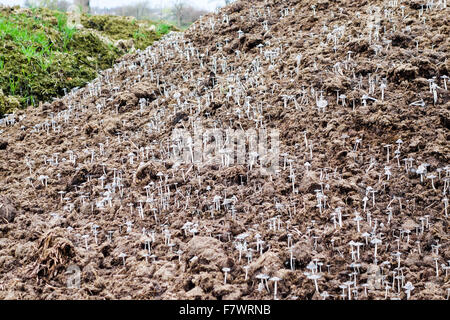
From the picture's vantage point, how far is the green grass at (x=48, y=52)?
26.7 ft

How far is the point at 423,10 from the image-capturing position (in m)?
6.14

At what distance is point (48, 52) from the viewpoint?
9.12 metres

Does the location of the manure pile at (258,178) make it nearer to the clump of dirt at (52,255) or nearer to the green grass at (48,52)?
the clump of dirt at (52,255)

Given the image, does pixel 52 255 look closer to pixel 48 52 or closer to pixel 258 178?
pixel 258 178

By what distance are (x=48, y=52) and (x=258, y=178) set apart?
7.01 m

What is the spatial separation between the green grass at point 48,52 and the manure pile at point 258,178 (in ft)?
4.88

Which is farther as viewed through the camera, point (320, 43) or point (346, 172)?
point (320, 43)

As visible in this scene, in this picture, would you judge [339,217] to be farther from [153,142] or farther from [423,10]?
[423,10]

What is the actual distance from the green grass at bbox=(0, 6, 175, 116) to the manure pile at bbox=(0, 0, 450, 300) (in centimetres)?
149

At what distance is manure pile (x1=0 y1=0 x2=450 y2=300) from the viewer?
3.15m

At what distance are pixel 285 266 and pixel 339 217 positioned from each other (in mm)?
658

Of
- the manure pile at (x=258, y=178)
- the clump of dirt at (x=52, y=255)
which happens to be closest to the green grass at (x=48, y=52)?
the manure pile at (x=258, y=178)

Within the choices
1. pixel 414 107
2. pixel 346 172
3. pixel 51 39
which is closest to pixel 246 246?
pixel 346 172

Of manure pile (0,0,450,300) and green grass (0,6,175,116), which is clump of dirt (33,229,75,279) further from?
green grass (0,6,175,116)
